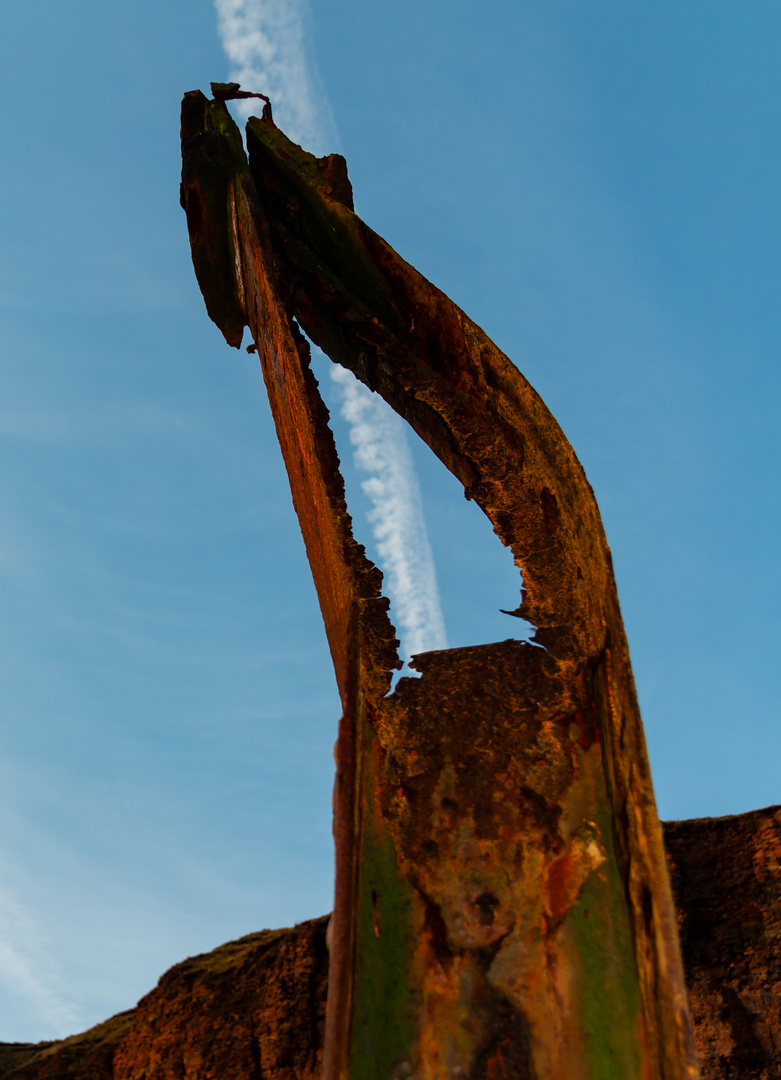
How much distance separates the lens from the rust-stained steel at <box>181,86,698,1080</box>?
5.65 feet

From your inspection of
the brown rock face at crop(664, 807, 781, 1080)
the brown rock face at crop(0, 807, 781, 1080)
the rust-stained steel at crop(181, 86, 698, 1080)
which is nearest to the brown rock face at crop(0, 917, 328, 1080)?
the brown rock face at crop(0, 807, 781, 1080)

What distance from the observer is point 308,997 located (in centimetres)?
364

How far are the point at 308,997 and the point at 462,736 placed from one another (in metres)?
2.19

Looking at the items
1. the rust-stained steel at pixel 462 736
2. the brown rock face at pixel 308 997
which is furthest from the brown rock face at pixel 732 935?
the rust-stained steel at pixel 462 736

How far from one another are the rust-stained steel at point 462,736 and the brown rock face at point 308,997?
1.56 metres

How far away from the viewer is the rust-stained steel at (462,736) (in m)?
1.72

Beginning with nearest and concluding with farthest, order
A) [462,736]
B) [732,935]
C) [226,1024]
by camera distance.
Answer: [462,736], [732,935], [226,1024]

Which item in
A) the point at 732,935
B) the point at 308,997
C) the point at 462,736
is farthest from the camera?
the point at 308,997

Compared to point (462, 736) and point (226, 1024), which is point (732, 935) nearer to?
point (462, 736)

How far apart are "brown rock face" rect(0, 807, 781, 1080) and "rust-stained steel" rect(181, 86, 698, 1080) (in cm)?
156

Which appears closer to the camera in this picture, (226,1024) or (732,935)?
(732,935)

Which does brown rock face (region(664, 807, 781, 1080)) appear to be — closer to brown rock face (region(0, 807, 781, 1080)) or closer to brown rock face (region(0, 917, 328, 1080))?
brown rock face (region(0, 807, 781, 1080))

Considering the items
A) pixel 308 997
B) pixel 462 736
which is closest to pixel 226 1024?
pixel 308 997

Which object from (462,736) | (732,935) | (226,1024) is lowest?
(226,1024)
